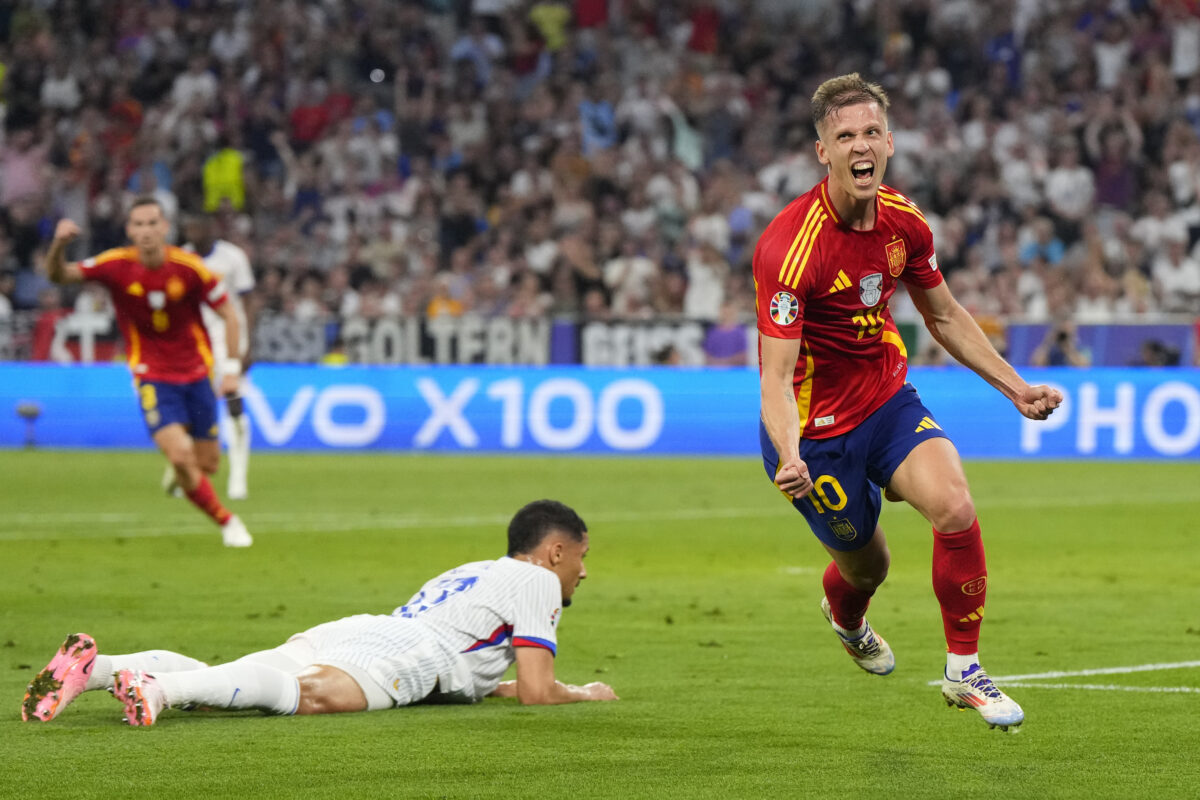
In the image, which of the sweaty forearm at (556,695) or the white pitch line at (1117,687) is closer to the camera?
the sweaty forearm at (556,695)

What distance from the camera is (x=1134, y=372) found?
21.2 metres

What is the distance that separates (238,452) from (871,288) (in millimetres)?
11386

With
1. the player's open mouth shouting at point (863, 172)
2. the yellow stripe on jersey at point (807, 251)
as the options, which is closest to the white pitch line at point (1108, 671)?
the yellow stripe on jersey at point (807, 251)

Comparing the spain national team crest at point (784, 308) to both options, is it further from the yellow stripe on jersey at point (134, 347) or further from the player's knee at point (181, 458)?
the yellow stripe on jersey at point (134, 347)

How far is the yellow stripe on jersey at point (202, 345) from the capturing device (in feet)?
45.1

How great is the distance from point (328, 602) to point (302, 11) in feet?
67.5

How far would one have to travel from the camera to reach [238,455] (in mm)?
17297

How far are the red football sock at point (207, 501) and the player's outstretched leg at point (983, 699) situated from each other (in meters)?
7.95

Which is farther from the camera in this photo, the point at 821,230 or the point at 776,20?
the point at 776,20

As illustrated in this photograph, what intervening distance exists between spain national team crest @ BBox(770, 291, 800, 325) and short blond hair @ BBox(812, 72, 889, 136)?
584 millimetres

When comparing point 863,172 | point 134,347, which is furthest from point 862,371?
point 134,347

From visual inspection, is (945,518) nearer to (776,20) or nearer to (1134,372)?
(1134,372)

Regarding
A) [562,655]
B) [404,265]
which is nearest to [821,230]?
[562,655]

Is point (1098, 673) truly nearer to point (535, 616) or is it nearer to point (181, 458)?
point (535, 616)
